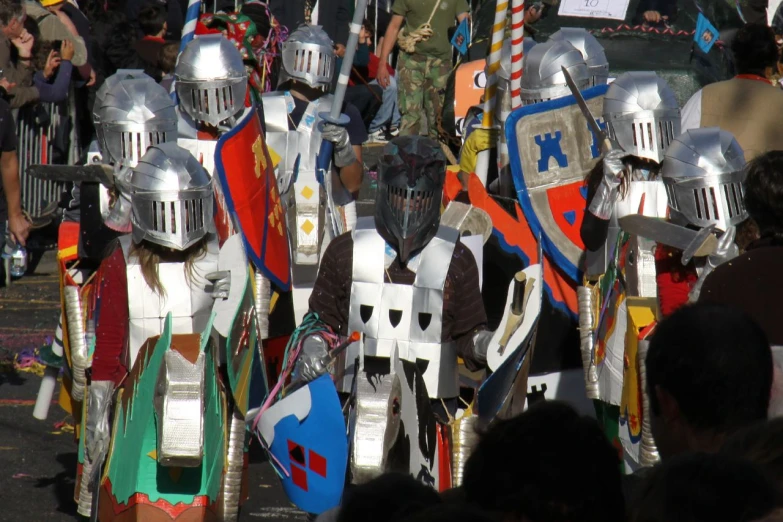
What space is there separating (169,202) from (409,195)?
3.12 ft

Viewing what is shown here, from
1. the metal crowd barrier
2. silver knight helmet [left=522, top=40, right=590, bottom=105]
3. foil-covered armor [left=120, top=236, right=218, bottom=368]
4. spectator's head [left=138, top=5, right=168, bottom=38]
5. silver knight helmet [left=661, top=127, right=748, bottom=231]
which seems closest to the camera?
silver knight helmet [left=661, top=127, right=748, bottom=231]

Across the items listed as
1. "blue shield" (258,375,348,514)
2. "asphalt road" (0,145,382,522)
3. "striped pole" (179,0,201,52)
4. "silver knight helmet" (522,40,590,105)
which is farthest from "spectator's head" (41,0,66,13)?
"blue shield" (258,375,348,514)

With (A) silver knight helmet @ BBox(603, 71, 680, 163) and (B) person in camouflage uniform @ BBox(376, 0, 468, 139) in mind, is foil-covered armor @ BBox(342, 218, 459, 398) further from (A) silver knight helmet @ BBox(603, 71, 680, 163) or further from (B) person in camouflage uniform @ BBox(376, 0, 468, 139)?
(B) person in camouflage uniform @ BBox(376, 0, 468, 139)

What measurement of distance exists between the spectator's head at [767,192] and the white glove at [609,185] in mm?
2016

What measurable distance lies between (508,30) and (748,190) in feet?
21.3

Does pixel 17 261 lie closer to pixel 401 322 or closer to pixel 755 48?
pixel 755 48

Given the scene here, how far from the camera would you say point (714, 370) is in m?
2.96

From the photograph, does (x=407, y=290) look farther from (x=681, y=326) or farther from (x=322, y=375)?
(x=681, y=326)

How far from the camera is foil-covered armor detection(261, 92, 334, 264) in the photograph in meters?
7.25

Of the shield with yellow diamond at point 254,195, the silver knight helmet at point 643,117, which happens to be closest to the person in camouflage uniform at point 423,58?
the shield with yellow diamond at point 254,195

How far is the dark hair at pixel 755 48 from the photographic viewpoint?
6719mm

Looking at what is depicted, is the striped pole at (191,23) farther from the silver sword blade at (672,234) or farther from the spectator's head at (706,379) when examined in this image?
the spectator's head at (706,379)

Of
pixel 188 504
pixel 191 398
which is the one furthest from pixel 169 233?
pixel 188 504

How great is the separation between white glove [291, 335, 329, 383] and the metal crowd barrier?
6.32 metres
